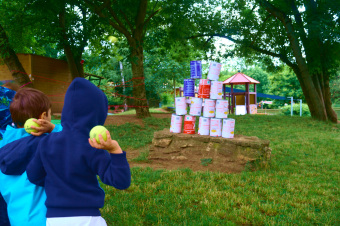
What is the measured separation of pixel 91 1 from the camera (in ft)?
41.3

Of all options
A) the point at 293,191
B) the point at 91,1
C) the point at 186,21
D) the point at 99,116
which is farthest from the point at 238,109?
the point at 99,116

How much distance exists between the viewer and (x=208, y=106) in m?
6.66

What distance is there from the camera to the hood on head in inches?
72.0

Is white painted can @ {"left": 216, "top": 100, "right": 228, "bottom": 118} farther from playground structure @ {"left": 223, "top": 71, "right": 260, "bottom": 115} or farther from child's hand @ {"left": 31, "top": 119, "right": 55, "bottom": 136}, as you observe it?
playground structure @ {"left": 223, "top": 71, "right": 260, "bottom": 115}

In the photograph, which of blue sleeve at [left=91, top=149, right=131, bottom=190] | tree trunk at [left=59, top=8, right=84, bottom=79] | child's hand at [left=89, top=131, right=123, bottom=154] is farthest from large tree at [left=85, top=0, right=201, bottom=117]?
child's hand at [left=89, top=131, right=123, bottom=154]

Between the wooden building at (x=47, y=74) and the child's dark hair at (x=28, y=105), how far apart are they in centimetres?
1327

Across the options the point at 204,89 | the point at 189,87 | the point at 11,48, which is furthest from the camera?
the point at 11,48

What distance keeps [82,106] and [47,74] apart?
52.3 feet

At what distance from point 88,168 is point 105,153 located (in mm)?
141

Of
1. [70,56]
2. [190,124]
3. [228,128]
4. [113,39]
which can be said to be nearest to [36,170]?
[228,128]

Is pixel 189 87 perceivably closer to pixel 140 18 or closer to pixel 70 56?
pixel 140 18

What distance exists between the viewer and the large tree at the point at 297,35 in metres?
13.0

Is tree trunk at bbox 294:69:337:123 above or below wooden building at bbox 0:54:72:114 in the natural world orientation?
below

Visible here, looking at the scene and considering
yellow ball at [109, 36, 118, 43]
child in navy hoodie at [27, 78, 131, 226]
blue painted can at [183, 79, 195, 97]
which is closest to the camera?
child in navy hoodie at [27, 78, 131, 226]
